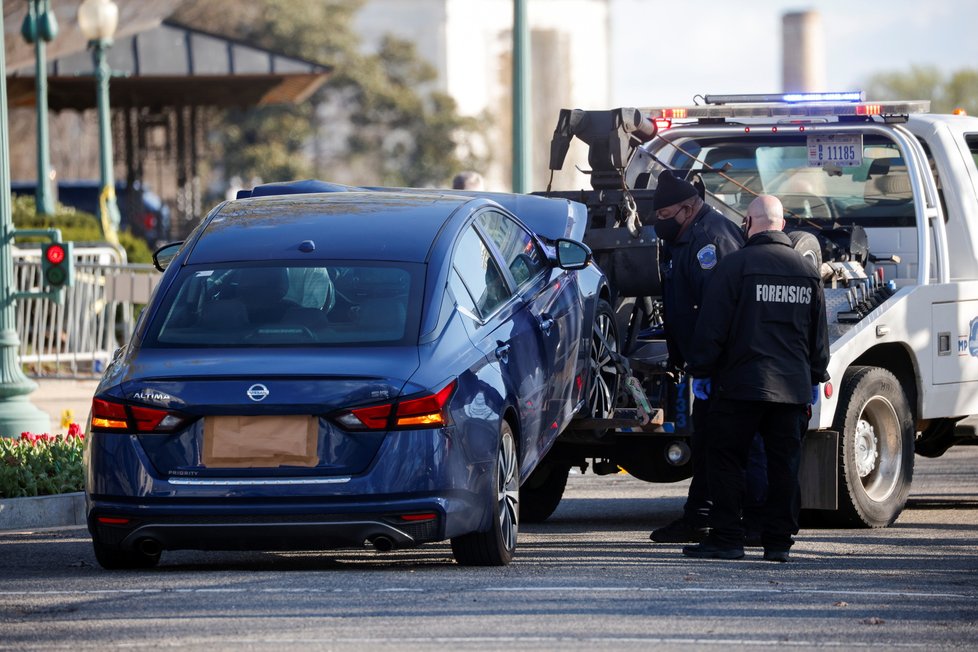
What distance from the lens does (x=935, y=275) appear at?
10852mm

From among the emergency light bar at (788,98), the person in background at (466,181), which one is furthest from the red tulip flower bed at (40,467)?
the emergency light bar at (788,98)

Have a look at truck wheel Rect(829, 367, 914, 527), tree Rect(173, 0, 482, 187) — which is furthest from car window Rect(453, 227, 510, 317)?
tree Rect(173, 0, 482, 187)

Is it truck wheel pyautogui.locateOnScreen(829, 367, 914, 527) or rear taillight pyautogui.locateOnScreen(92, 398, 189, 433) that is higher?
rear taillight pyautogui.locateOnScreen(92, 398, 189, 433)

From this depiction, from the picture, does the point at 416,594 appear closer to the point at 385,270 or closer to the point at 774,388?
the point at 385,270

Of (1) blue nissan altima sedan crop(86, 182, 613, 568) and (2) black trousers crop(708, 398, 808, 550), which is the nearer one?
(1) blue nissan altima sedan crop(86, 182, 613, 568)

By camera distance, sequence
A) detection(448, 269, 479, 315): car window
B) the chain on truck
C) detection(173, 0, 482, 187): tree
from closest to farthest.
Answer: detection(448, 269, 479, 315): car window → the chain on truck → detection(173, 0, 482, 187): tree

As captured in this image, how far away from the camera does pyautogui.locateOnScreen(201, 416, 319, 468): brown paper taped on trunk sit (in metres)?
7.62

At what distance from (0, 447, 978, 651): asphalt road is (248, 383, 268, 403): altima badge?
791 millimetres

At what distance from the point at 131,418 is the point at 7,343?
5.89 metres

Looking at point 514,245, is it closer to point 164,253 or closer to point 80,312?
point 164,253

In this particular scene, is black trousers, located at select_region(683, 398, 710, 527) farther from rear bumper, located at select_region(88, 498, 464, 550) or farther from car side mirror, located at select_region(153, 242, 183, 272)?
car side mirror, located at select_region(153, 242, 183, 272)

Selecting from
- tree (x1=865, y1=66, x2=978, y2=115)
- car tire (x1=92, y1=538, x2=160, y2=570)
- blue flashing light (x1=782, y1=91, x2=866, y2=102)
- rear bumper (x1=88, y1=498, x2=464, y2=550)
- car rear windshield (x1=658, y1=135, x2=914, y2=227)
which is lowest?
car tire (x1=92, y1=538, x2=160, y2=570)

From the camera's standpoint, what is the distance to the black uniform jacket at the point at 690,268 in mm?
9500

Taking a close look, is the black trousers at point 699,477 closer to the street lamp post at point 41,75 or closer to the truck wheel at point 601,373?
the truck wheel at point 601,373
